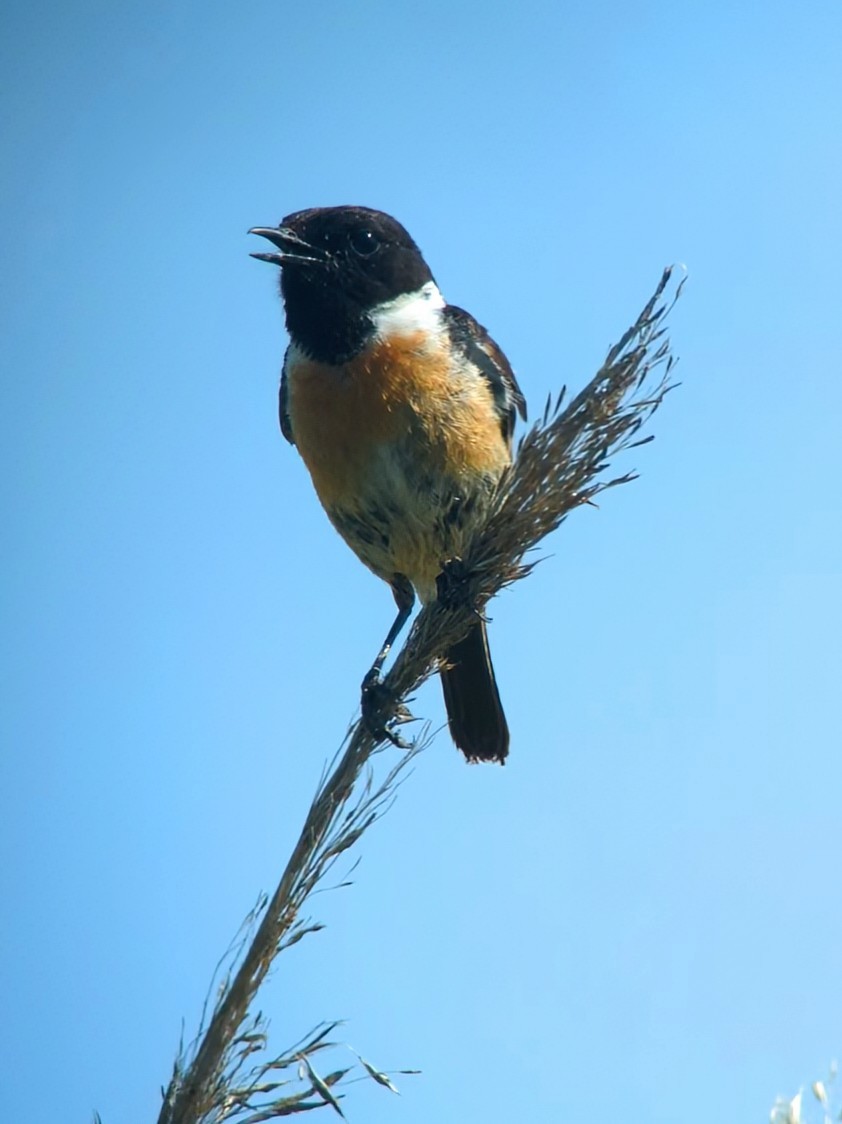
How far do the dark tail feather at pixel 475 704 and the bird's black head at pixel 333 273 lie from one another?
1243mm

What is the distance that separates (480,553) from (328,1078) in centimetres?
122

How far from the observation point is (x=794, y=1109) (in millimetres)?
1216

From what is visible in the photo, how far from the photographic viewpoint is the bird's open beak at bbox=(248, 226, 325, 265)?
170 inches

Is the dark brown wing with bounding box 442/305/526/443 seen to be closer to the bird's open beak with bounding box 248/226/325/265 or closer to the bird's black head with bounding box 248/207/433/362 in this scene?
the bird's black head with bounding box 248/207/433/362

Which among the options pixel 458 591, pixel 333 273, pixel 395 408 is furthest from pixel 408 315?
pixel 458 591

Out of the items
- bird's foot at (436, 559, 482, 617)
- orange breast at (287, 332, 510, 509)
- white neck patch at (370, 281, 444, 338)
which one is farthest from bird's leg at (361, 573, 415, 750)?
white neck patch at (370, 281, 444, 338)

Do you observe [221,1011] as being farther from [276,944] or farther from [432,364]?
[432,364]

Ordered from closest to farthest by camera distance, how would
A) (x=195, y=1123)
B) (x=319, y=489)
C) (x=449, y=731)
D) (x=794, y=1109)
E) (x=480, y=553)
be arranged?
(x=794, y=1109)
(x=195, y=1123)
(x=480, y=553)
(x=319, y=489)
(x=449, y=731)

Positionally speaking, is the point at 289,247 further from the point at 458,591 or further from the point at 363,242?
the point at 458,591

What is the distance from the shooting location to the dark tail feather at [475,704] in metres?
4.66

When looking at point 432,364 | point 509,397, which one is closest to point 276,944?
point 432,364

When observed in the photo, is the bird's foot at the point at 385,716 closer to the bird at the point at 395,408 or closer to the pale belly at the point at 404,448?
the bird at the point at 395,408

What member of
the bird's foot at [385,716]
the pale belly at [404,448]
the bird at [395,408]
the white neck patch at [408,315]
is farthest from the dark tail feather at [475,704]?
the bird's foot at [385,716]

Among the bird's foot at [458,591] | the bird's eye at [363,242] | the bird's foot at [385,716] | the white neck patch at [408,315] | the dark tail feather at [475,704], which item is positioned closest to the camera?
the bird's foot at [385,716]
